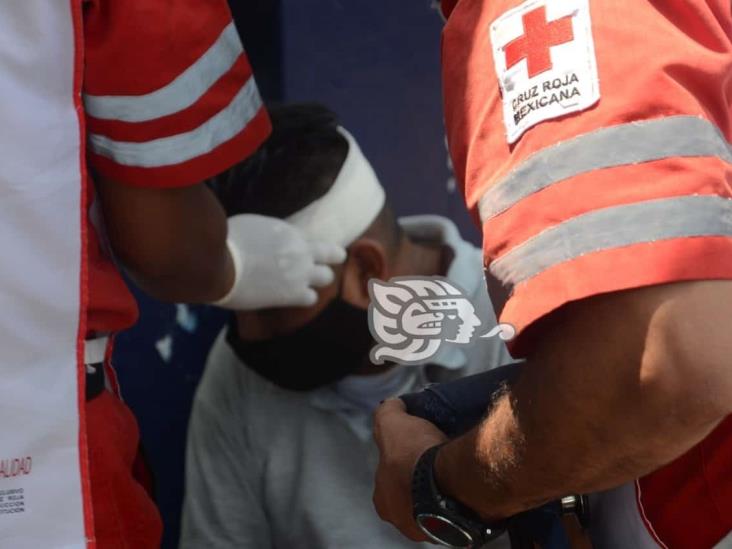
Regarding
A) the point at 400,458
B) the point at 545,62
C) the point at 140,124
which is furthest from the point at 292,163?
the point at 545,62

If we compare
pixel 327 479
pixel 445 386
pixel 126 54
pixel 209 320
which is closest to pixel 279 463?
pixel 327 479

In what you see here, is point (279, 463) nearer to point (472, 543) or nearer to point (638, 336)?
point (472, 543)

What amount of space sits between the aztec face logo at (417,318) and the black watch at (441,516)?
0.11 meters

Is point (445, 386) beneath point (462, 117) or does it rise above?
beneath

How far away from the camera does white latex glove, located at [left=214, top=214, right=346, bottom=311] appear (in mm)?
1593

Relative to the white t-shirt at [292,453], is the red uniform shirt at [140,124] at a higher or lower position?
higher

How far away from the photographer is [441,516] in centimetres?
100

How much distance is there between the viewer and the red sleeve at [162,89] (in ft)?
3.64

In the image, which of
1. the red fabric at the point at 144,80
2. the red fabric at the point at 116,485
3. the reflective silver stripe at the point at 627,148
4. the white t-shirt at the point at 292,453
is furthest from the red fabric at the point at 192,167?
the reflective silver stripe at the point at 627,148

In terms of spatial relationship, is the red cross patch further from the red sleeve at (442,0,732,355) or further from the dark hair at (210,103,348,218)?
the dark hair at (210,103,348,218)

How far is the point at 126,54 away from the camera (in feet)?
3.66

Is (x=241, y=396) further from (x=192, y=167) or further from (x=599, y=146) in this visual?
(x=599, y=146)

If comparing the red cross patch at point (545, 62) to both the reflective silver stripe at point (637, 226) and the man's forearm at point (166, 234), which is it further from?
the man's forearm at point (166, 234)

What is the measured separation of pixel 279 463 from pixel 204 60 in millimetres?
702
